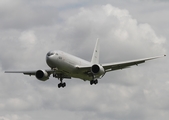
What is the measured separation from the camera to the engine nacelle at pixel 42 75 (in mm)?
95500

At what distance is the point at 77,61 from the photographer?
9294cm

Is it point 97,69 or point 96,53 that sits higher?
point 96,53

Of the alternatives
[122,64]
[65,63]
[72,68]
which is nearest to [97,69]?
[72,68]

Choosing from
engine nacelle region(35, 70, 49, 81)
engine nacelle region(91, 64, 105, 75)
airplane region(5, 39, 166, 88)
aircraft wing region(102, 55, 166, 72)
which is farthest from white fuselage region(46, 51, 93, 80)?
engine nacelle region(35, 70, 49, 81)

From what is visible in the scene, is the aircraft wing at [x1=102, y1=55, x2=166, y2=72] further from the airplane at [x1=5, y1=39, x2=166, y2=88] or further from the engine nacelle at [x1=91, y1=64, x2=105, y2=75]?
the engine nacelle at [x1=91, y1=64, x2=105, y2=75]

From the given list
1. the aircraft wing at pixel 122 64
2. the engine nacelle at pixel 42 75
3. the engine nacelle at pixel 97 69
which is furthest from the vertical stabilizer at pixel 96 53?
the engine nacelle at pixel 97 69

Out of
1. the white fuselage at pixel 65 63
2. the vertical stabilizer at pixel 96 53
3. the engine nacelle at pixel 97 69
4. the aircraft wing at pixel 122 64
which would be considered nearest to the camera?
the white fuselage at pixel 65 63

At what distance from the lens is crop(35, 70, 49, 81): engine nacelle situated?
95.5 metres

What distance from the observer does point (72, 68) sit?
9094 cm

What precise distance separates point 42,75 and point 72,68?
691cm

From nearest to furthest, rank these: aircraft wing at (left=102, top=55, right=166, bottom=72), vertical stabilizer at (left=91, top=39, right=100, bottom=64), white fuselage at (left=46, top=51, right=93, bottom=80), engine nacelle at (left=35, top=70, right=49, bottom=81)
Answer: white fuselage at (left=46, top=51, right=93, bottom=80), aircraft wing at (left=102, top=55, right=166, bottom=72), engine nacelle at (left=35, top=70, right=49, bottom=81), vertical stabilizer at (left=91, top=39, right=100, bottom=64)

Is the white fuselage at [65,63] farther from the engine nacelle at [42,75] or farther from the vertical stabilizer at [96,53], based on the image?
the vertical stabilizer at [96,53]

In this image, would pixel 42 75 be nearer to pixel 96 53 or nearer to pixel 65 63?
pixel 65 63

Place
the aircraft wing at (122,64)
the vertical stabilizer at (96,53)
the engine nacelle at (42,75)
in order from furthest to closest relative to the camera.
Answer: the vertical stabilizer at (96,53) → the engine nacelle at (42,75) → the aircraft wing at (122,64)
